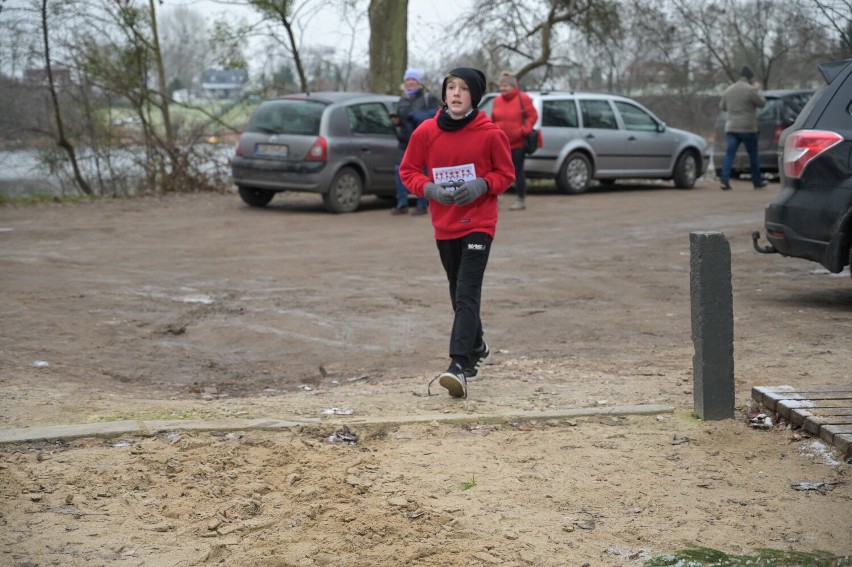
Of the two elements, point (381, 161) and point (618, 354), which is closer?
point (618, 354)

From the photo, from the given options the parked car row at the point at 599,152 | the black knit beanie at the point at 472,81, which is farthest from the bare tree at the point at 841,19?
the black knit beanie at the point at 472,81

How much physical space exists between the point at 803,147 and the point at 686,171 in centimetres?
1312

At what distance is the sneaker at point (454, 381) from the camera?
20.2 ft

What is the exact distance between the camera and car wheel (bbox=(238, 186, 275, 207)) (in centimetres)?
1777

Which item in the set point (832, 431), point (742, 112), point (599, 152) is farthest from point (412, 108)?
point (832, 431)

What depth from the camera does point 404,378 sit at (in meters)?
7.11

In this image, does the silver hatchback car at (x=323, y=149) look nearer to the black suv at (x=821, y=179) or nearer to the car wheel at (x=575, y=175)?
the car wheel at (x=575, y=175)

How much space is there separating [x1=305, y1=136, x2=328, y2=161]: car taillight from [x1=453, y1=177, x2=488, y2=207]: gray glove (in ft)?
33.8

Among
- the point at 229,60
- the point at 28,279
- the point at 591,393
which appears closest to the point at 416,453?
the point at 591,393

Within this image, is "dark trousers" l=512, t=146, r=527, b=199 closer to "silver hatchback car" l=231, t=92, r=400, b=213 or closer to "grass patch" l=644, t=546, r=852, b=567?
"silver hatchback car" l=231, t=92, r=400, b=213

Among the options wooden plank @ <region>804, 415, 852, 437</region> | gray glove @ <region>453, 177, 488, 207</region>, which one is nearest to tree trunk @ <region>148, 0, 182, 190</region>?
Answer: gray glove @ <region>453, 177, 488, 207</region>

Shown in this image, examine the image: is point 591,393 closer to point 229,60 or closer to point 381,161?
point 381,161

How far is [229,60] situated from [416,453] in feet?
69.8

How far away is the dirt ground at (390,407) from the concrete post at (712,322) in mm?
149
